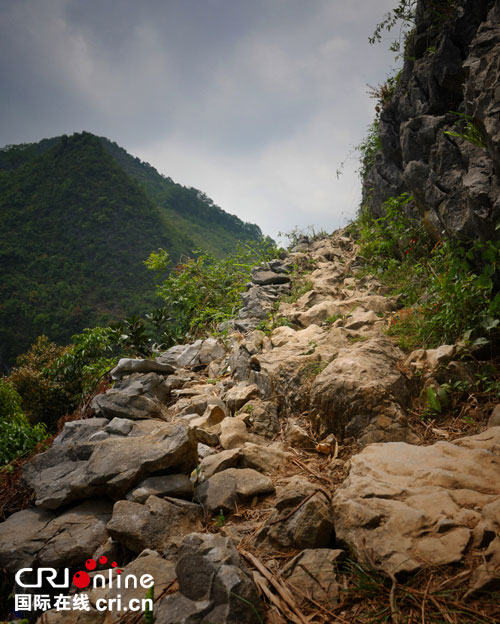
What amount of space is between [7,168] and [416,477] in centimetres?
7523

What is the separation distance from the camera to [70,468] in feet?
8.83

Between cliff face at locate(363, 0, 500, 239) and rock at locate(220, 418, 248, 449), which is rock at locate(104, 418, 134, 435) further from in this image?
cliff face at locate(363, 0, 500, 239)

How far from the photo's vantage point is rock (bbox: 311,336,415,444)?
7.93ft

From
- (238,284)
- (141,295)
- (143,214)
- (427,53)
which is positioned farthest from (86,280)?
(427,53)

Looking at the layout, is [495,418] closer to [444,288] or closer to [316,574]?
[444,288]

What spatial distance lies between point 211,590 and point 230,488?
82 cm

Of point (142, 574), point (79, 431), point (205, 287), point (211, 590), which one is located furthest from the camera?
point (205, 287)

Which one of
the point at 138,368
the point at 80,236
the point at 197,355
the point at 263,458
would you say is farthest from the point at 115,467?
the point at 80,236

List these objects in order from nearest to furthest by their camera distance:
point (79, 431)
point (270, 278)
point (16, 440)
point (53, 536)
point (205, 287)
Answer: point (53, 536) → point (79, 431) → point (16, 440) → point (270, 278) → point (205, 287)

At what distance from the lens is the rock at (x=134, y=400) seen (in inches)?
144

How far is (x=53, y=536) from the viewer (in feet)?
7.14

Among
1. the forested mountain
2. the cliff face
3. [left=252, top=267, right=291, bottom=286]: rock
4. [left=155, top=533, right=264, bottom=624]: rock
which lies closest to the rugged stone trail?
[left=155, top=533, right=264, bottom=624]: rock

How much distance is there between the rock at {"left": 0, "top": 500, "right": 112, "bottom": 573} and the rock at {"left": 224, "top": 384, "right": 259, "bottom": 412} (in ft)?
4.75

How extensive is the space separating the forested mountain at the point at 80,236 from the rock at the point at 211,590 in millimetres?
32853
